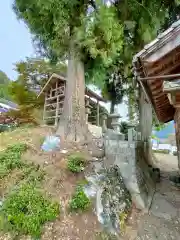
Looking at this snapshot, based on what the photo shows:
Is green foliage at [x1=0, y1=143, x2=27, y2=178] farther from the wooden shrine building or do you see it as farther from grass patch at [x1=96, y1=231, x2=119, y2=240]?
the wooden shrine building

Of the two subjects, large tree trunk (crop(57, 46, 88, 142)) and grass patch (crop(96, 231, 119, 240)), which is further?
large tree trunk (crop(57, 46, 88, 142))

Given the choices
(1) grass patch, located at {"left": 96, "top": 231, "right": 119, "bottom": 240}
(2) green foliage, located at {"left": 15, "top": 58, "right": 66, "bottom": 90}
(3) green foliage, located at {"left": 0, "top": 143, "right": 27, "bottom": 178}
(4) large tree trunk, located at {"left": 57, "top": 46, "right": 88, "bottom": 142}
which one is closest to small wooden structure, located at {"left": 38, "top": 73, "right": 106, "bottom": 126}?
(2) green foliage, located at {"left": 15, "top": 58, "right": 66, "bottom": 90}

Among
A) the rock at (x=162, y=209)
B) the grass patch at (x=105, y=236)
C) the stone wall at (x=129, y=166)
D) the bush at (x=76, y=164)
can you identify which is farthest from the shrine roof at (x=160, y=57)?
the rock at (x=162, y=209)

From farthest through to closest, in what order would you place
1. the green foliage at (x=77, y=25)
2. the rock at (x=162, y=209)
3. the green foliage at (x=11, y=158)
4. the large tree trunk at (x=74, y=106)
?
the large tree trunk at (x=74, y=106), the green foliage at (x=77, y=25), the green foliage at (x=11, y=158), the rock at (x=162, y=209)

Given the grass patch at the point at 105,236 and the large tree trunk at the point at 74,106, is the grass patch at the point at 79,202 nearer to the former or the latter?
the grass patch at the point at 105,236

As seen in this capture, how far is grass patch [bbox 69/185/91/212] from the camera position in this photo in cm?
458

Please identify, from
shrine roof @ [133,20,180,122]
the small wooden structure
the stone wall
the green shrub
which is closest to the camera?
shrine roof @ [133,20,180,122]

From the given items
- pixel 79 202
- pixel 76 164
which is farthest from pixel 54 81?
pixel 79 202

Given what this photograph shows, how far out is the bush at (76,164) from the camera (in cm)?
560

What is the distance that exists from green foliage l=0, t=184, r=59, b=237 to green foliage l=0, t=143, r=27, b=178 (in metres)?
1.11

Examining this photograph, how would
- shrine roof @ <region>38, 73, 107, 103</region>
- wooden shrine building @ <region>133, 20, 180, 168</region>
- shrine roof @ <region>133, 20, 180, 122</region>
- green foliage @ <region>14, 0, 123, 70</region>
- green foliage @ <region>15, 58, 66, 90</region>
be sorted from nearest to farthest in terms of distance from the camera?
1. wooden shrine building @ <region>133, 20, 180, 168</region>
2. shrine roof @ <region>133, 20, 180, 122</region>
3. green foliage @ <region>14, 0, 123, 70</region>
4. shrine roof @ <region>38, 73, 107, 103</region>
5. green foliage @ <region>15, 58, 66, 90</region>

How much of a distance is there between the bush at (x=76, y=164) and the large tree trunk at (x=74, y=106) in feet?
7.35

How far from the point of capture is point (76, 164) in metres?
5.81

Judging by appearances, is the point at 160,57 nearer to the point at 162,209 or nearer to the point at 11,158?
the point at 162,209
